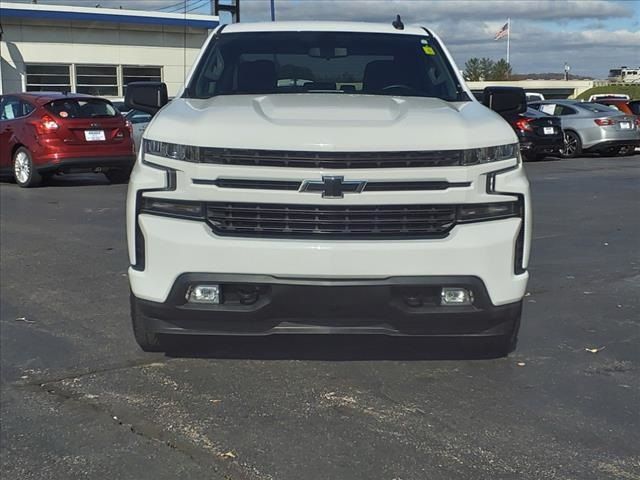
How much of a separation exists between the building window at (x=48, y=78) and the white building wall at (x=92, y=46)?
1.03ft

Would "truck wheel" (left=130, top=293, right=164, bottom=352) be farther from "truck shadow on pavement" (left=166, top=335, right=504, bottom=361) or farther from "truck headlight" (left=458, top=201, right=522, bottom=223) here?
"truck headlight" (left=458, top=201, right=522, bottom=223)

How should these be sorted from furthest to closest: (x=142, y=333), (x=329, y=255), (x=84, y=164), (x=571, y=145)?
1. (x=571, y=145)
2. (x=84, y=164)
3. (x=142, y=333)
4. (x=329, y=255)

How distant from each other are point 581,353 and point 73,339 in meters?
3.16

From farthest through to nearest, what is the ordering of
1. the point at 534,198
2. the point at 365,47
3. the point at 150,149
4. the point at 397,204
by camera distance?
the point at 534,198, the point at 365,47, the point at 150,149, the point at 397,204

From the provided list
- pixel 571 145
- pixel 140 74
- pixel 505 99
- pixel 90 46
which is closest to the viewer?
pixel 505 99

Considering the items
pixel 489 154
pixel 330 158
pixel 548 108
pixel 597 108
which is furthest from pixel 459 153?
pixel 548 108

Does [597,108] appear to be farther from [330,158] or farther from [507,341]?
[330,158]

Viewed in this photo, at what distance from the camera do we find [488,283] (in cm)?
364

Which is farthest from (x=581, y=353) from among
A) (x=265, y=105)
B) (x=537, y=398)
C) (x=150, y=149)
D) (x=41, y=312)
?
(x=41, y=312)

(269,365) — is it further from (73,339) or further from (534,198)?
(534,198)

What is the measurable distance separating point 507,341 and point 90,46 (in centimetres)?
3042

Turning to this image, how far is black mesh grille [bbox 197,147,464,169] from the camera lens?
11.5 ft

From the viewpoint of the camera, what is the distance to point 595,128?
2078cm

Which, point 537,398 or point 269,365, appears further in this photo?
point 269,365
